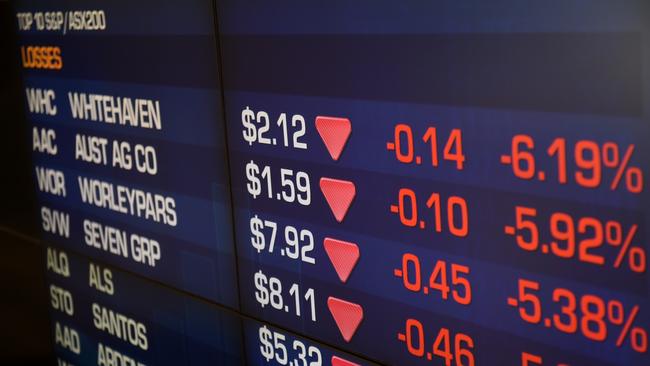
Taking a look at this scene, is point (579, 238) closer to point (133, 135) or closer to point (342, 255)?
point (342, 255)

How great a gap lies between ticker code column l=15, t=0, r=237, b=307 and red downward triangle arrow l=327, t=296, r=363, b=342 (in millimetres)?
271

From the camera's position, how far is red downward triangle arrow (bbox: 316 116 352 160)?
61.6 inches

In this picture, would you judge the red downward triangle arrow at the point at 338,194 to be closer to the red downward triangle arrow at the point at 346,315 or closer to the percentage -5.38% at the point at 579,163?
the red downward triangle arrow at the point at 346,315

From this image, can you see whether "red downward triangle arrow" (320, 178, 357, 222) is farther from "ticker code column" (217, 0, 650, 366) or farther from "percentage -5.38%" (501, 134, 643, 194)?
"percentage -5.38%" (501, 134, 643, 194)

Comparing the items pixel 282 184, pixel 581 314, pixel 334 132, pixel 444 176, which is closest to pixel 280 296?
pixel 282 184

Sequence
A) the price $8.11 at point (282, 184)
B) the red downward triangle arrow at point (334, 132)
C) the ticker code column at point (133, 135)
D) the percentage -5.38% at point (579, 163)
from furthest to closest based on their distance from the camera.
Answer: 1. the ticker code column at point (133, 135)
2. the price $8.11 at point (282, 184)
3. the red downward triangle arrow at point (334, 132)
4. the percentage -5.38% at point (579, 163)

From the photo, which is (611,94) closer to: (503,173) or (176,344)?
(503,173)

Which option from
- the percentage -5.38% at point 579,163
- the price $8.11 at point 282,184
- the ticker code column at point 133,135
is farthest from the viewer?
the ticker code column at point 133,135

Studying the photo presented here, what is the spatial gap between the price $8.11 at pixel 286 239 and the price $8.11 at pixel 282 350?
0.49ft

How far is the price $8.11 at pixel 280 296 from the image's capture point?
67.7 inches

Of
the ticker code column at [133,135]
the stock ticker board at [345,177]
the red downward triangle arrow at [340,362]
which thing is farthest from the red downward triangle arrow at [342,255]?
the ticker code column at [133,135]

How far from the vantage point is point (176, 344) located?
206cm

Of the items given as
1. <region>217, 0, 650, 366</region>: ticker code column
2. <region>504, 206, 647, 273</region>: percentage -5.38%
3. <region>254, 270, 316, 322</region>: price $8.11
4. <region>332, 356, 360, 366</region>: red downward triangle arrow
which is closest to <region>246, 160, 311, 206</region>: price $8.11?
<region>217, 0, 650, 366</region>: ticker code column

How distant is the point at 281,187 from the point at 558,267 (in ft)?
1.83
